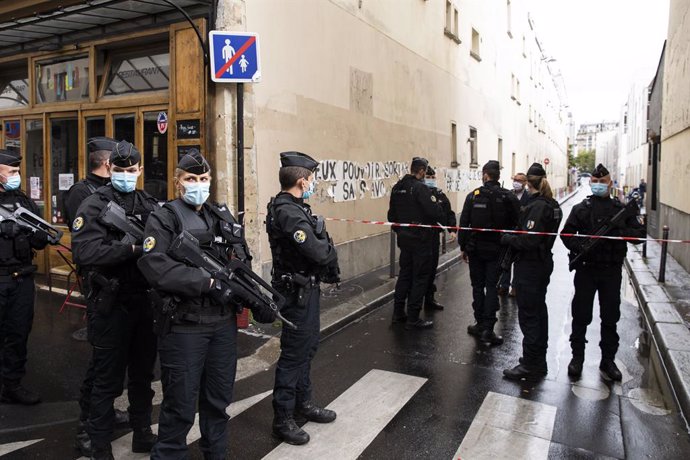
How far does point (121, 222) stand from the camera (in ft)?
10.9

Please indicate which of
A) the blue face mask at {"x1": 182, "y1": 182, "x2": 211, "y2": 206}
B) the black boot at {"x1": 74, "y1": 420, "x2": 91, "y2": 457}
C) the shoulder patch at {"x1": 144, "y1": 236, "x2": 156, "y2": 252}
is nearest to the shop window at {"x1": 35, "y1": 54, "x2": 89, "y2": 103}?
the black boot at {"x1": 74, "y1": 420, "x2": 91, "y2": 457}

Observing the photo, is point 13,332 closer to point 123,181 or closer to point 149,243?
point 123,181

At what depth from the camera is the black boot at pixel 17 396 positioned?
429 cm

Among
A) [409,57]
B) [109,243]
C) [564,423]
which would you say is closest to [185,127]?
[109,243]

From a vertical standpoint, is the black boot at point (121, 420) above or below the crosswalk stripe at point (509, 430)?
above

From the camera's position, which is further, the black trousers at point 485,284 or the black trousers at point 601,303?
the black trousers at point 485,284

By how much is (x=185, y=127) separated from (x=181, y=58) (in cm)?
89

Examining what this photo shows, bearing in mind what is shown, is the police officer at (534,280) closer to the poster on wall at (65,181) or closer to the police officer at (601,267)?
the police officer at (601,267)

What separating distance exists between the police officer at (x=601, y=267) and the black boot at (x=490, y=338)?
1.04m

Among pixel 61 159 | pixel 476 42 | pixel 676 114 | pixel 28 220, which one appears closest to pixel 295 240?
pixel 28 220

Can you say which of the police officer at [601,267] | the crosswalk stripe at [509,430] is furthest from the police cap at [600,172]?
the crosswalk stripe at [509,430]

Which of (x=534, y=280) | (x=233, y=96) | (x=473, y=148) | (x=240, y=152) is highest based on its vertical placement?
(x=473, y=148)

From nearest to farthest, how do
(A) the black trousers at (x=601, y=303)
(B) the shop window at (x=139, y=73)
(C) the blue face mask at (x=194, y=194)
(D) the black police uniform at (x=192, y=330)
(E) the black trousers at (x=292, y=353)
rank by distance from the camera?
(D) the black police uniform at (x=192, y=330), (C) the blue face mask at (x=194, y=194), (E) the black trousers at (x=292, y=353), (A) the black trousers at (x=601, y=303), (B) the shop window at (x=139, y=73)

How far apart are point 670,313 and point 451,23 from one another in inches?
418
